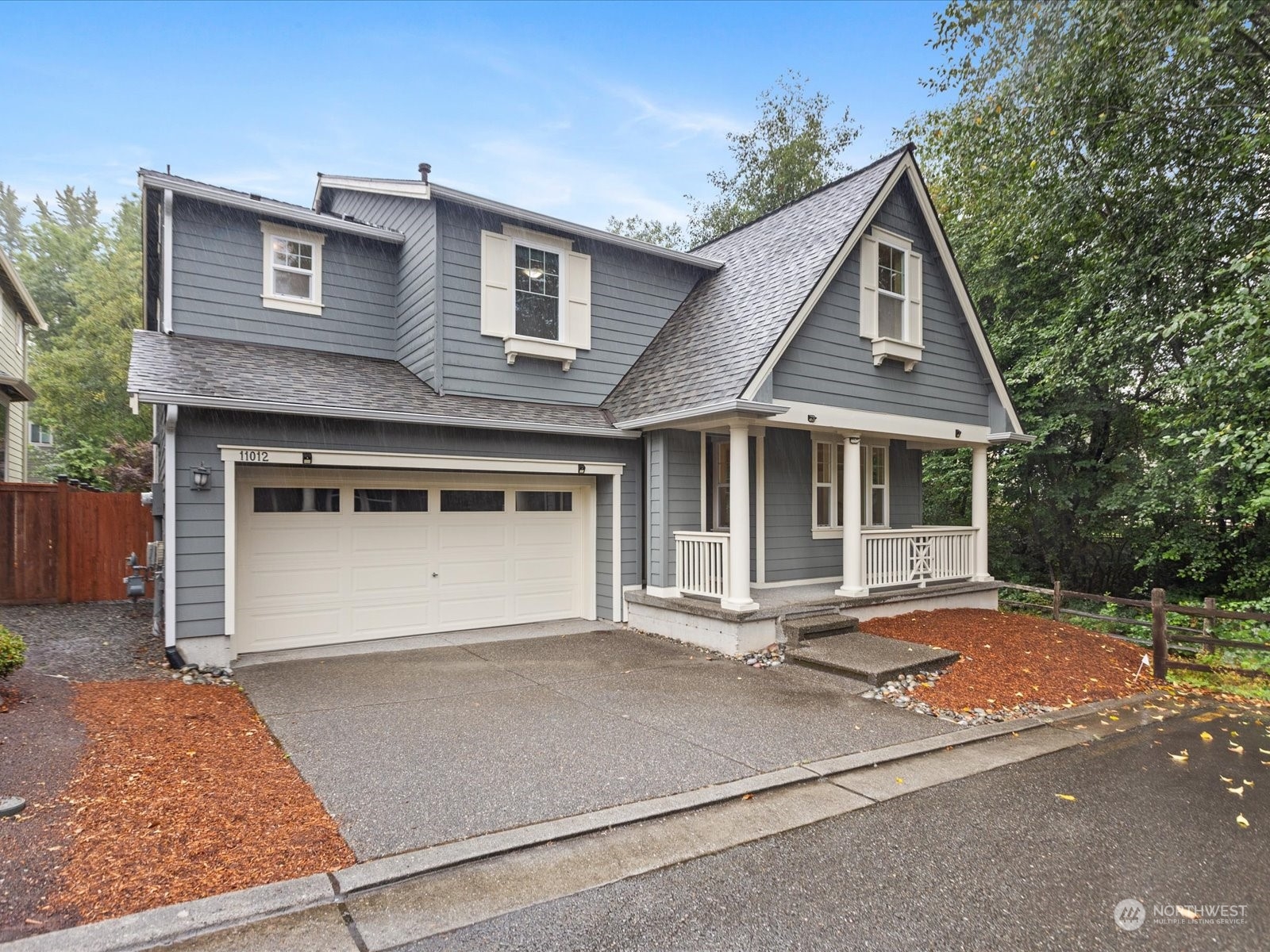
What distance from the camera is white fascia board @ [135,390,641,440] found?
6.80 m

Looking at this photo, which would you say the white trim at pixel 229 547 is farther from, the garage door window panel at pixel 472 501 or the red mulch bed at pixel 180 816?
the garage door window panel at pixel 472 501

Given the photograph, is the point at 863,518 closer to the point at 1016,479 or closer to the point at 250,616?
the point at 1016,479

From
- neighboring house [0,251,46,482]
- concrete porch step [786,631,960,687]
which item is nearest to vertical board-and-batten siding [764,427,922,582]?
concrete porch step [786,631,960,687]

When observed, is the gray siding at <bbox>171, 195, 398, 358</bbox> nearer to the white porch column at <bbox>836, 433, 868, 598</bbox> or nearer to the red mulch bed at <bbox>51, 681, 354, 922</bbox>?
the red mulch bed at <bbox>51, 681, 354, 922</bbox>

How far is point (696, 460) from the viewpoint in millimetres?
9898

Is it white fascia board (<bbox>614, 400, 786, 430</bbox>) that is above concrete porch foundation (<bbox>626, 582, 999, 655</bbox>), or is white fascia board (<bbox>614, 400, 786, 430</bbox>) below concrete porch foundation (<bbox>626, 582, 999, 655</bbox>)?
above

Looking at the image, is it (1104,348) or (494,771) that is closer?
(494,771)

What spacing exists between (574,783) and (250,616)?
17.5 feet

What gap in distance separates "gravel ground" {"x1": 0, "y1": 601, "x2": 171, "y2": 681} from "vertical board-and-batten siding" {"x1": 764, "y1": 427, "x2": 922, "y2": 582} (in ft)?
25.6

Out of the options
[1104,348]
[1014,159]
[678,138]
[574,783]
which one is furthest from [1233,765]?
[678,138]

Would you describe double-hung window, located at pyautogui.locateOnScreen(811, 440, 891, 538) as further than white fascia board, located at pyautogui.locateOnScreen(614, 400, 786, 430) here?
Yes

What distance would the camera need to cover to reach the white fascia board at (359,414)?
6.80 metres

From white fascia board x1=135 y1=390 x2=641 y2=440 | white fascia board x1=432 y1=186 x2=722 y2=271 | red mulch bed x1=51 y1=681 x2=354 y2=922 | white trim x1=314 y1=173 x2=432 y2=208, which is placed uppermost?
white trim x1=314 y1=173 x2=432 y2=208

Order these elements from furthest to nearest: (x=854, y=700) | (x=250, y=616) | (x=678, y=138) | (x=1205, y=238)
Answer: (x=678, y=138)
(x=1205, y=238)
(x=250, y=616)
(x=854, y=700)
